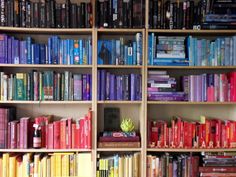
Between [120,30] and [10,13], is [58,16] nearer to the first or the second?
[10,13]

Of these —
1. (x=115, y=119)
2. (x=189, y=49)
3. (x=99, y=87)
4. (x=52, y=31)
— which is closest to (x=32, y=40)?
(x=52, y=31)

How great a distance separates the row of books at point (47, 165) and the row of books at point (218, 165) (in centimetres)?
106

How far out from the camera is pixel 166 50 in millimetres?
2400

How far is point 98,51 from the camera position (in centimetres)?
238

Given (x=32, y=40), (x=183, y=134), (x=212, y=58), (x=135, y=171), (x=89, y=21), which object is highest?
(x=89, y=21)

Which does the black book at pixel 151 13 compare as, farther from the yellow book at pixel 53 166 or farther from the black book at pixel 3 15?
the yellow book at pixel 53 166

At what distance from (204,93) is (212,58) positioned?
33cm

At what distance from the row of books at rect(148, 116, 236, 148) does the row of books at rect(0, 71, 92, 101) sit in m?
0.72

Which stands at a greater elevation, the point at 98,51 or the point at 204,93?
the point at 98,51

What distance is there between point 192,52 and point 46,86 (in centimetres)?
138

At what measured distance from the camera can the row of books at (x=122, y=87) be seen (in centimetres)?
239

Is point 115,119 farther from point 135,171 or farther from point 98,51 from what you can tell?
point 98,51

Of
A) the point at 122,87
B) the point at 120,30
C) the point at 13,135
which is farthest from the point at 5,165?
the point at 120,30

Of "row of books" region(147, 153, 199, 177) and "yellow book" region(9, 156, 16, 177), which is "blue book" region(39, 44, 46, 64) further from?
"row of books" region(147, 153, 199, 177)
